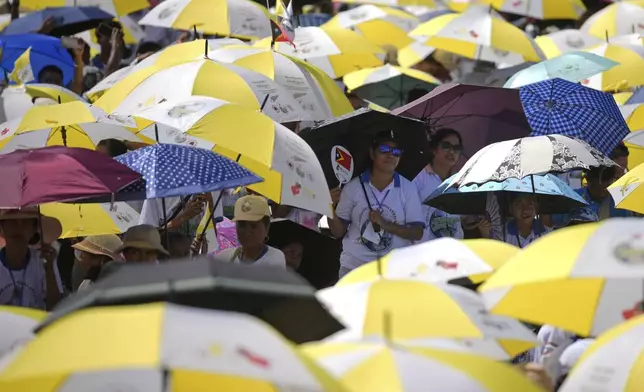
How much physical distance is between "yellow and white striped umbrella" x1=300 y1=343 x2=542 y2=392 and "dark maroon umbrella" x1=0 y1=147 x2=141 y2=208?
2859 millimetres

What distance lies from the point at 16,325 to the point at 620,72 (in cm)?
909

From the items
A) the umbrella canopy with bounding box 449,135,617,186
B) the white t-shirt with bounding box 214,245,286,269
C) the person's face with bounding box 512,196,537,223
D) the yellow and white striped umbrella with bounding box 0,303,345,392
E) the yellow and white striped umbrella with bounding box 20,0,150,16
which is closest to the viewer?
the yellow and white striped umbrella with bounding box 0,303,345,392

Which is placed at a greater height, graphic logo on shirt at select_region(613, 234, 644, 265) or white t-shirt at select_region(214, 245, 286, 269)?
graphic logo on shirt at select_region(613, 234, 644, 265)

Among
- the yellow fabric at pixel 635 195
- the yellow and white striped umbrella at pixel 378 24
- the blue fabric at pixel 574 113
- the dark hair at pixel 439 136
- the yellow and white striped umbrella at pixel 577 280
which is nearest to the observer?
the yellow and white striped umbrella at pixel 577 280

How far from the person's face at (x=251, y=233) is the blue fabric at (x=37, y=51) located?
559cm

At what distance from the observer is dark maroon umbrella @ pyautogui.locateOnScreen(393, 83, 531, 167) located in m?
12.6

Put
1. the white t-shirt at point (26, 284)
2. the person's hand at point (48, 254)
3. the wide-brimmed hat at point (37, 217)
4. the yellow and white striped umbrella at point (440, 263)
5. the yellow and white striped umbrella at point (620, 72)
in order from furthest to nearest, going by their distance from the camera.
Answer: the yellow and white striped umbrella at point (620, 72)
the wide-brimmed hat at point (37, 217)
the person's hand at point (48, 254)
the white t-shirt at point (26, 284)
the yellow and white striped umbrella at point (440, 263)

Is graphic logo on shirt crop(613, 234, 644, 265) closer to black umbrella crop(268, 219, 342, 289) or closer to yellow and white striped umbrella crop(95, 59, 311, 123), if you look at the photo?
black umbrella crop(268, 219, 342, 289)

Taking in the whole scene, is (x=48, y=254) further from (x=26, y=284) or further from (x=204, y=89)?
(x=204, y=89)

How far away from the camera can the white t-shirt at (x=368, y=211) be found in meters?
10.9

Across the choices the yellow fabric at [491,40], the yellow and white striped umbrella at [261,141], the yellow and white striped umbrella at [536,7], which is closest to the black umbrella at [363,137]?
the yellow and white striped umbrella at [261,141]

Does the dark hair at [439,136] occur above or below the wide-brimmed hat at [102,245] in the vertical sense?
above

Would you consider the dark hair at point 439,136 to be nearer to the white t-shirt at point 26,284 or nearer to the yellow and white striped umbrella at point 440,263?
the white t-shirt at point 26,284

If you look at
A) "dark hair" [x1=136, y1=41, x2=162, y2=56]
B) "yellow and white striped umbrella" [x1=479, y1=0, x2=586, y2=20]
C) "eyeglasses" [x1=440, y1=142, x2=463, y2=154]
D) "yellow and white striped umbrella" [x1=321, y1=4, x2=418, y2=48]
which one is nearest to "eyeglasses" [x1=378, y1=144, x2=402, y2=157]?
"eyeglasses" [x1=440, y1=142, x2=463, y2=154]
